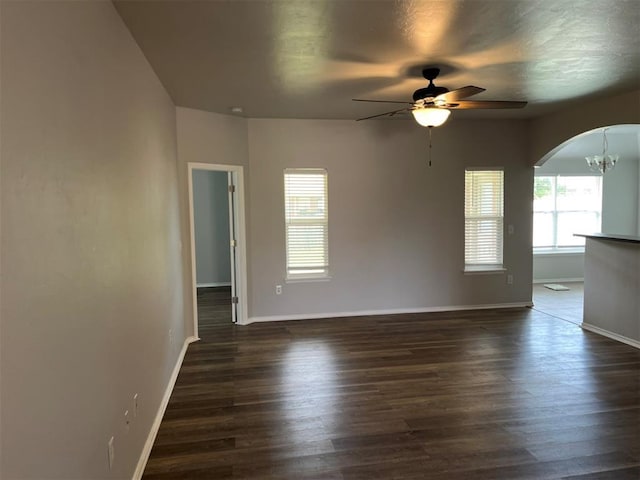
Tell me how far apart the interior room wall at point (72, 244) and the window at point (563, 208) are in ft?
25.8

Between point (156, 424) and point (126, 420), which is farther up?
point (126, 420)

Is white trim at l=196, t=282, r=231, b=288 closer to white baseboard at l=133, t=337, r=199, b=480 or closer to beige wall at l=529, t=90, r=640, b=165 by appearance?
white baseboard at l=133, t=337, r=199, b=480

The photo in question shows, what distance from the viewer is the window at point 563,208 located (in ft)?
28.0

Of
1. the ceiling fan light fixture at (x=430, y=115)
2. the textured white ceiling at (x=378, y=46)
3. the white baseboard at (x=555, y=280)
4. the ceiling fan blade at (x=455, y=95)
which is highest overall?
the textured white ceiling at (x=378, y=46)

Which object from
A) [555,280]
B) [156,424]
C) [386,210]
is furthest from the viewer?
[555,280]

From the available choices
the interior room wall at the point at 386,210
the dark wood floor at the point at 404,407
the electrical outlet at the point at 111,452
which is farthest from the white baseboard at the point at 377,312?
the electrical outlet at the point at 111,452

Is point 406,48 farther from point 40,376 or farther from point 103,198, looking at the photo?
point 40,376

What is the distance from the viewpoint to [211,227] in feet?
28.0

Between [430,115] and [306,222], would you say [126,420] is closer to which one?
[430,115]

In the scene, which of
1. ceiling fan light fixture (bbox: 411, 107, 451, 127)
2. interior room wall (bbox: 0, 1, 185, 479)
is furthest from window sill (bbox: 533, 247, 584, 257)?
interior room wall (bbox: 0, 1, 185, 479)

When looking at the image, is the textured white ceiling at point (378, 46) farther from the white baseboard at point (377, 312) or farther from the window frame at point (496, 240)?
the white baseboard at point (377, 312)

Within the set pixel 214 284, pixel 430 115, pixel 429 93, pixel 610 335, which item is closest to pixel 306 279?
pixel 430 115

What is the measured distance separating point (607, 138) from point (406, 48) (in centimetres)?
589

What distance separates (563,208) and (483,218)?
11.2 ft
